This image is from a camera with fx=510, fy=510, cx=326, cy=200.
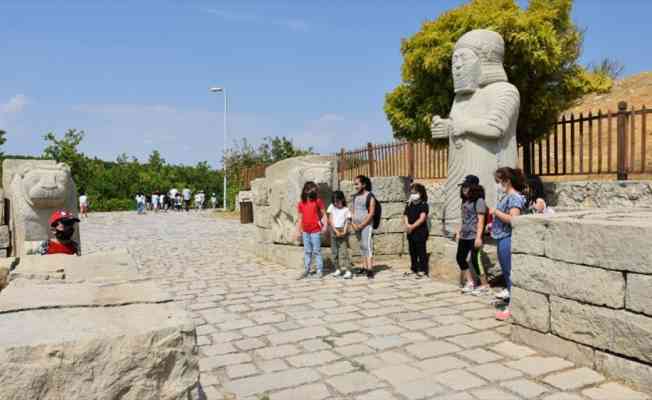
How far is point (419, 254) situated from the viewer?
7.85m

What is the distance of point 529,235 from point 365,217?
12.3ft

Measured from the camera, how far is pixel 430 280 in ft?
24.6

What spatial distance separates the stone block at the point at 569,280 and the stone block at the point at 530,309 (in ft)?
0.20

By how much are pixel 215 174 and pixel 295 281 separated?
33.7 meters

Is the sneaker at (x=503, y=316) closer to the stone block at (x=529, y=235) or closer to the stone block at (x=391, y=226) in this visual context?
the stone block at (x=529, y=235)

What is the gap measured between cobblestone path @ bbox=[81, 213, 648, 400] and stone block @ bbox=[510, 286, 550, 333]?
0.22 metres

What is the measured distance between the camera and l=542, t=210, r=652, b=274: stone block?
3443 mm

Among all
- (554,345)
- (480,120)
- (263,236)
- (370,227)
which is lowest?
(554,345)

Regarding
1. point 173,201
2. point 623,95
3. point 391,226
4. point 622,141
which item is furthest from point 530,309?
point 173,201

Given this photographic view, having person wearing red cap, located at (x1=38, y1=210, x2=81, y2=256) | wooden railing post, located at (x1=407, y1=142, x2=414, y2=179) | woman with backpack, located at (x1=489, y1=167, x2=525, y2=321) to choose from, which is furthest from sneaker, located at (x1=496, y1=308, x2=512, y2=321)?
wooden railing post, located at (x1=407, y1=142, x2=414, y2=179)

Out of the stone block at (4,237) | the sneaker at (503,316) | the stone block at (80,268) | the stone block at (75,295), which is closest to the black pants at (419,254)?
the sneaker at (503,316)

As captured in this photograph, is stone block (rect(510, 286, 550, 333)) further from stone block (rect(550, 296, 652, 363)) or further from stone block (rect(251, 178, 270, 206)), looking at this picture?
stone block (rect(251, 178, 270, 206))

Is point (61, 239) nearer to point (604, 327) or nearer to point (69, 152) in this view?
point (604, 327)

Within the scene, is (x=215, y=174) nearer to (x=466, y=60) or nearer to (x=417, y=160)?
(x=417, y=160)
